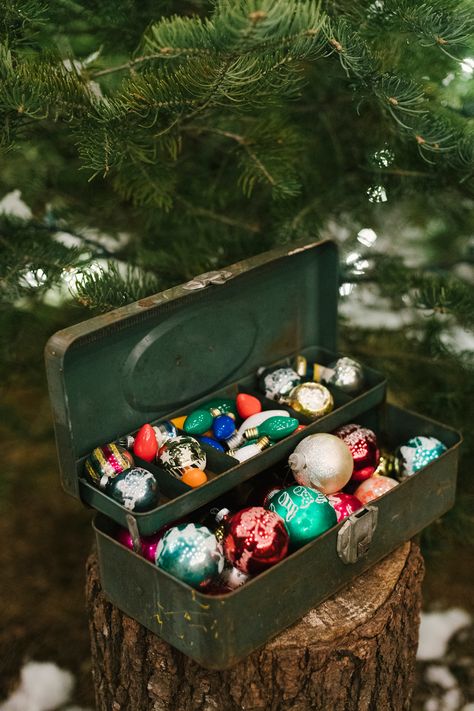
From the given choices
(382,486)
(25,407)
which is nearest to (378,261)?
(382,486)

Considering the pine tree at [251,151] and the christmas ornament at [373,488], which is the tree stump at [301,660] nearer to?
the christmas ornament at [373,488]

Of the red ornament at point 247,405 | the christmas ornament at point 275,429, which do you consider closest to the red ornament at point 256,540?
the christmas ornament at point 275,429

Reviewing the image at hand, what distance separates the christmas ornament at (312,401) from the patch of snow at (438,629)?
830mm

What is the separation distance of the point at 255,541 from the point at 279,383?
47cm

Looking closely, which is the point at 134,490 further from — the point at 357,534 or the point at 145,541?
the point at 357,534

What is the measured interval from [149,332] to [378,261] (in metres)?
0.62

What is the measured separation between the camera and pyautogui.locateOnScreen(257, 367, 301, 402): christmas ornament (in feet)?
6.16

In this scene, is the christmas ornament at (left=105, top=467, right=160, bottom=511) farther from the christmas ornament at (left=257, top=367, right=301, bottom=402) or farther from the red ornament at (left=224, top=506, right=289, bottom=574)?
the christmas ornament at (left=257, top=367, right=301, bottom=402)

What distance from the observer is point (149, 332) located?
170 centimetres

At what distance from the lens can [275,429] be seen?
1723 millimetres

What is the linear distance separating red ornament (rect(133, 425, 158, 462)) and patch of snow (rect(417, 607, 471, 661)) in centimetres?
103

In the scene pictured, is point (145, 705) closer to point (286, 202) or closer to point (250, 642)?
point (250, 642)

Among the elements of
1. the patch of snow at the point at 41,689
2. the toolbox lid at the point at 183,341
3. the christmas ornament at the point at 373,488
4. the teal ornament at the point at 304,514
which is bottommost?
the patch of snow at the point at 41,689

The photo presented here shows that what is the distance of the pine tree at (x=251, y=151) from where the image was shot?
55.7 inches
